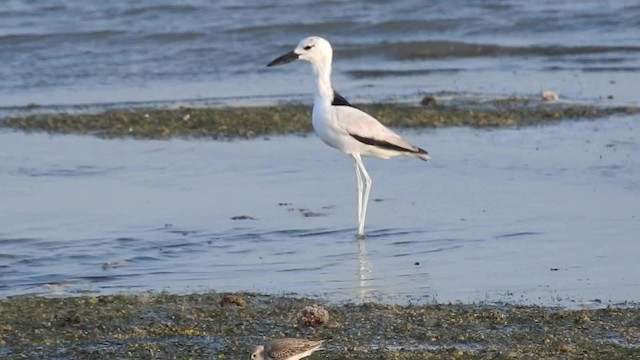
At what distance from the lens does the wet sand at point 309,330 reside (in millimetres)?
6652

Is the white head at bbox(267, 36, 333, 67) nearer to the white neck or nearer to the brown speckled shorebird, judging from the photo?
the white neck

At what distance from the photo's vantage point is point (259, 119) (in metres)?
14.1

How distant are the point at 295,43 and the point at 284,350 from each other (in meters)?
14.2

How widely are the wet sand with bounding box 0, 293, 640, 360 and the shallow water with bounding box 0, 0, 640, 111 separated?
7851mm

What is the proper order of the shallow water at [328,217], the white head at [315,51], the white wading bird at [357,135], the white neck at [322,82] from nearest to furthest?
the shallow water at [328,217], the white wading bird at [357,135], the white neck at [322,82], the white head at [315,51]

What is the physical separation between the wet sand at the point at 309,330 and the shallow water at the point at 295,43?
309 inches

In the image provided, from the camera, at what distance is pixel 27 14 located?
22500 mm

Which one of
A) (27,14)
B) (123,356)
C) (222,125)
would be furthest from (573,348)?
(27,14)

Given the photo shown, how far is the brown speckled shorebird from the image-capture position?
6.25 metres

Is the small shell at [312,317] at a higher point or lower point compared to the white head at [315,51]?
lower

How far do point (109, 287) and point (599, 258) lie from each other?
2.79m

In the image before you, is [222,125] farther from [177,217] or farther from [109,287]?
[109,287]

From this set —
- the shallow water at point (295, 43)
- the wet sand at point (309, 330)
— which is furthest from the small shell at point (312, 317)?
the shallow water at point (295, 43)

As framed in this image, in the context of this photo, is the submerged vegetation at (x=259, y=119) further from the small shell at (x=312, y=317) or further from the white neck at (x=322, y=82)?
the small shell at (x=312, y=317)
